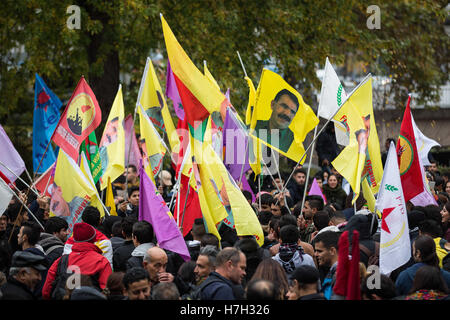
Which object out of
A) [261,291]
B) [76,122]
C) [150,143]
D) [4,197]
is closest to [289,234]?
[261,291]

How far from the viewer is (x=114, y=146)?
444 inches

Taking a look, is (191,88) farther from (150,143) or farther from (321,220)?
(321,220)

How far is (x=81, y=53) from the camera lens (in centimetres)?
1573

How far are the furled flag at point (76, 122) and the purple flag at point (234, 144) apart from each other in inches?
83.0

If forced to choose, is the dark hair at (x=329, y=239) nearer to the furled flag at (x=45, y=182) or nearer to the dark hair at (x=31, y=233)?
the dark hair at (x=31, y=233)

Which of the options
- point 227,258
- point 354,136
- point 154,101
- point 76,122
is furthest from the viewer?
point 154,101

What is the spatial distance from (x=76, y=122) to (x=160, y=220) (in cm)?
324

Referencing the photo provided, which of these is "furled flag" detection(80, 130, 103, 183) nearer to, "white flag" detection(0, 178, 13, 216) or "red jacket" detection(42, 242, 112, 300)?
"white flag" detection(0, 178, 13, 216)

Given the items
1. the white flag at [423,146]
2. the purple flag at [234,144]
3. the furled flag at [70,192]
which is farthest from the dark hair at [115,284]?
the white flag at [423,146]

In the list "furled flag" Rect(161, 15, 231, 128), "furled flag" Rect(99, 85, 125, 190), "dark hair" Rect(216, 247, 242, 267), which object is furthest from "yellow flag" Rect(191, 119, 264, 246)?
"furled flag" Rect(99, 85, 125, 190)
